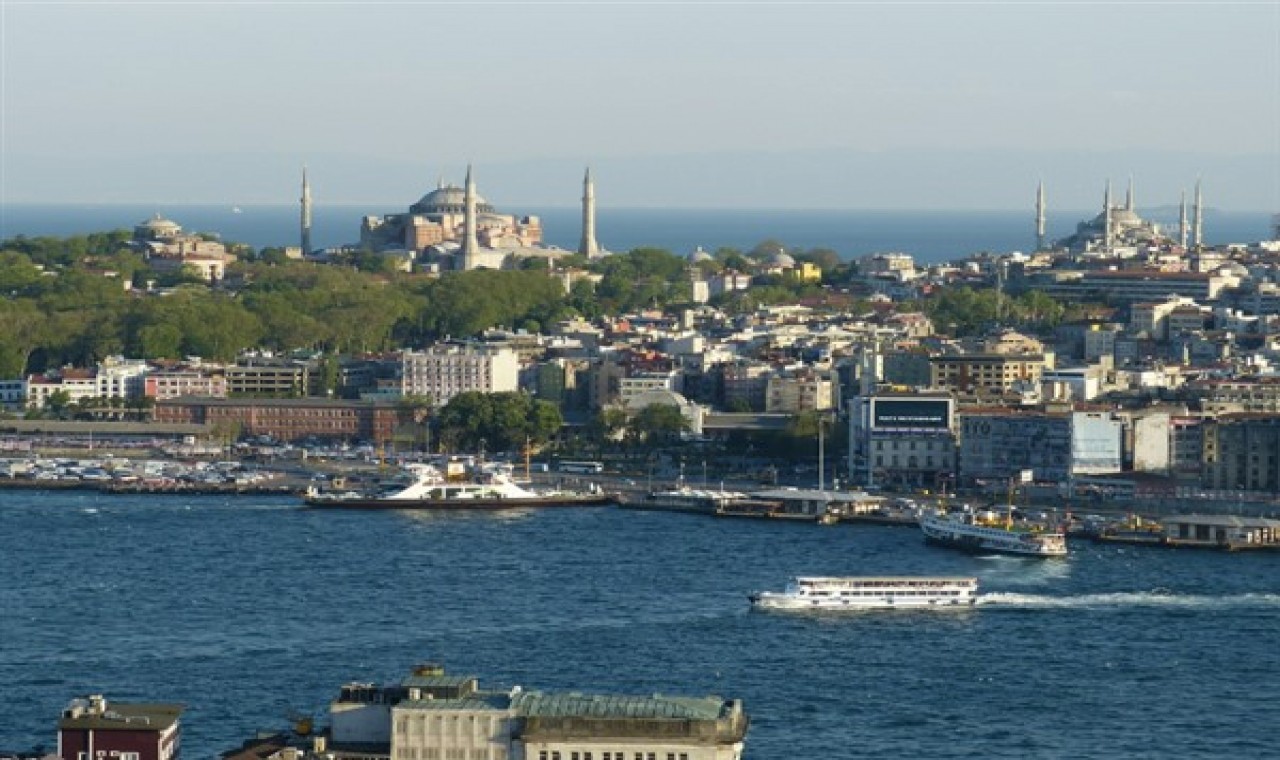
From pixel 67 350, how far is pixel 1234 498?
731 inches

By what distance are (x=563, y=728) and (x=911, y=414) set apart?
20.6 metres

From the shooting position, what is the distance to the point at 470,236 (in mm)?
61719

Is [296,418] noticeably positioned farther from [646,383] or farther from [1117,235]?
[1117,235]

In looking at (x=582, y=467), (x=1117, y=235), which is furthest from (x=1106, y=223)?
(x=582, y=467)

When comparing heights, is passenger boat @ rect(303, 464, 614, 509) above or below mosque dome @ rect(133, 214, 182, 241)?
below

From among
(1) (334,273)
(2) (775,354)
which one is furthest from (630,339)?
(1) (334,273)

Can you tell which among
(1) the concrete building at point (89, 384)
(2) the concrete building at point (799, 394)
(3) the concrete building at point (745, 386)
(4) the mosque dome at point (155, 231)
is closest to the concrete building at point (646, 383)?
(3) the concrete building at point (745, 386)

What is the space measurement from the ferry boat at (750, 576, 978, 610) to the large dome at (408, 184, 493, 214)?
44.1 m

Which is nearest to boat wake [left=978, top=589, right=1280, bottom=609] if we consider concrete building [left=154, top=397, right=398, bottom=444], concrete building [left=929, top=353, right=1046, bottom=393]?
concrete building [left=929, top=353, right=1046, bottom=393]

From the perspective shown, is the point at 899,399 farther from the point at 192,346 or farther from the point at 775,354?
the point at 192,346

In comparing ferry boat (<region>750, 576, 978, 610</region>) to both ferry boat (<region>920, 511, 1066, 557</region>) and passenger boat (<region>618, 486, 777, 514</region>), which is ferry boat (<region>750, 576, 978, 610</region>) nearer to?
ferry boat (<region>920, 511, 1066, 557</region>)

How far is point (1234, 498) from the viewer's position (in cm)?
3081

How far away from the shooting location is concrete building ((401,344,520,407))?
4009 centimetres

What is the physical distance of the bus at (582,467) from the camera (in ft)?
114
